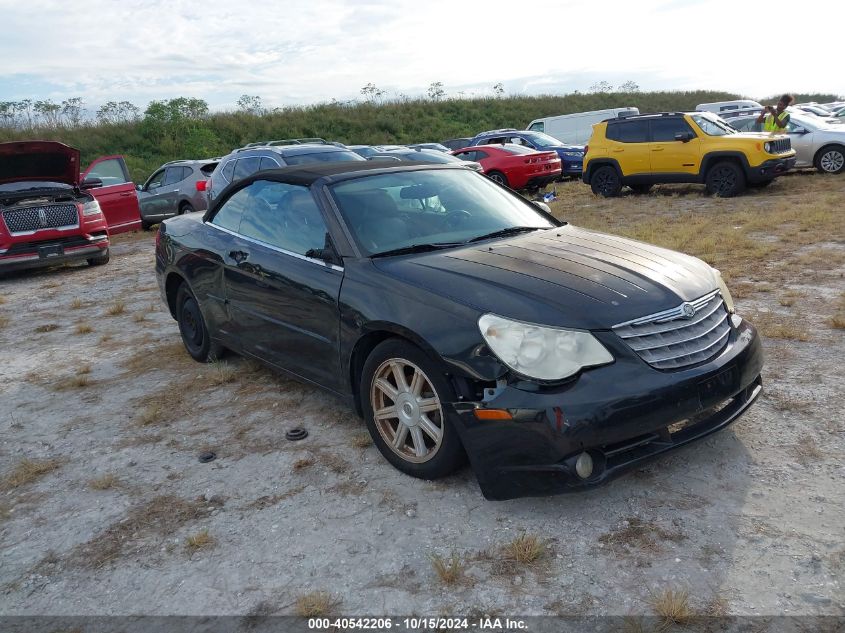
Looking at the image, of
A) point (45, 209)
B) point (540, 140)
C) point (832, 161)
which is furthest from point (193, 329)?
point (540, 140)

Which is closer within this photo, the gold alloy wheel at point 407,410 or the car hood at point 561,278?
the car hood at point 561,278

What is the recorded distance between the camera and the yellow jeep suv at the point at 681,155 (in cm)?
1370

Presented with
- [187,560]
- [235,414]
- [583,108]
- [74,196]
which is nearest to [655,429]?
[187,560]

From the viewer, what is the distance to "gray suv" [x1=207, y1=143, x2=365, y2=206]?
433 inches

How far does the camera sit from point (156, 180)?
1574cm

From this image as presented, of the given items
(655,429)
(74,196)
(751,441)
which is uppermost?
(74,196)

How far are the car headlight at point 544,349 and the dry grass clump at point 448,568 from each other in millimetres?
814

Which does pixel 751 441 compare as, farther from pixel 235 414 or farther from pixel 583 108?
pixel 583 108

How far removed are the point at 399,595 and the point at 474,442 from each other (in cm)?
74

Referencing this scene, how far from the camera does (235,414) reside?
477 cm

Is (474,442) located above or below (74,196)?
below

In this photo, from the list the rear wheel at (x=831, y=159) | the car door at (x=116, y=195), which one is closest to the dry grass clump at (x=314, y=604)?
the car door at (x=116, y=195)

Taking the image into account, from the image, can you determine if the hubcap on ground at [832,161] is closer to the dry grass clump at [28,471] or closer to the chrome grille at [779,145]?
the chrome grille at [779,145]

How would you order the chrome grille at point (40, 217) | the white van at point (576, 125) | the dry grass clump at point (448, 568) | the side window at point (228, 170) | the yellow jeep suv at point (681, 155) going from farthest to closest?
the white van at point (576, 125) < the yellow jeep suv at point (681, 155) < the side window at point (228, 170) < the chrome grille at point (40, 217) < the dry grass clump at point (448, 568)
